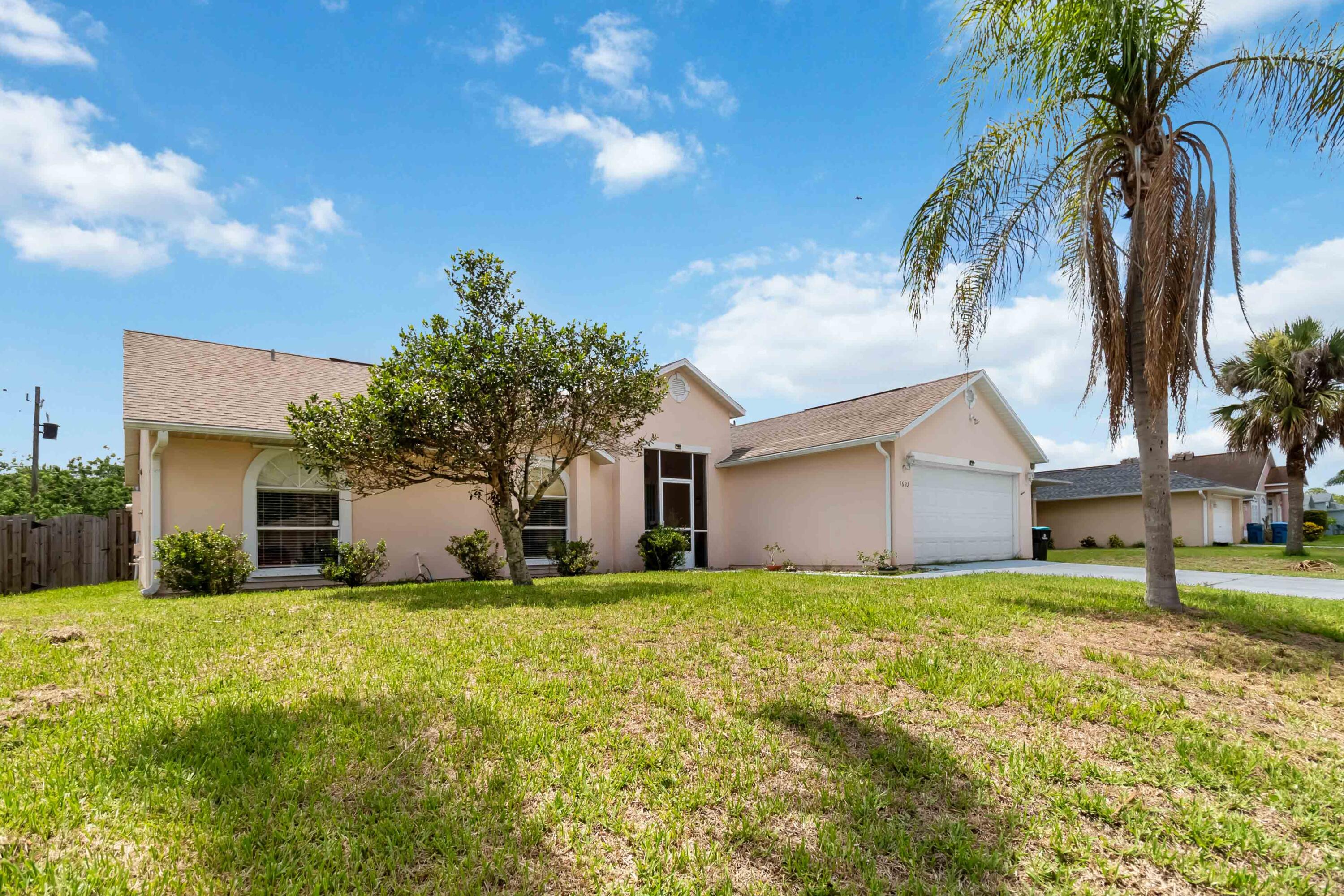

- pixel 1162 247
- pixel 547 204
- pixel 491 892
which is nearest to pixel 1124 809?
pixel 491 892

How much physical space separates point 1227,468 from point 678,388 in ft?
125

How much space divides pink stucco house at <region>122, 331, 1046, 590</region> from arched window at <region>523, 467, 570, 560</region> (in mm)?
42

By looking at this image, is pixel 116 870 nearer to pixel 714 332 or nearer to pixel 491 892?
pixel 491 892

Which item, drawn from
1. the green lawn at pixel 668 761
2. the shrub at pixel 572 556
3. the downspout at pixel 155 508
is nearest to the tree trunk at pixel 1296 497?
the green lawn at pixel 668 761

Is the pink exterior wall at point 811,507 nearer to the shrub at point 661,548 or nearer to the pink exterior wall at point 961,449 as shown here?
the pink exterior wall at point 961,449

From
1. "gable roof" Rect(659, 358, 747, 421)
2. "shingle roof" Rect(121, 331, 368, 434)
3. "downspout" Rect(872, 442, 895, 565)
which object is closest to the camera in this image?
"shingle roof" Rect(121, 331, 368, 434)

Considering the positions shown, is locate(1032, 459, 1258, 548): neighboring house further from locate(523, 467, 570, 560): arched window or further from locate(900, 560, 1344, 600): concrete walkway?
locate(523, 467, 570, 560): arched window

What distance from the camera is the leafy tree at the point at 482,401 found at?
32.3 ft

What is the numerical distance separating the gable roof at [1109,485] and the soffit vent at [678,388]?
15.9 metres

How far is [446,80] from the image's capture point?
1022 centimetres

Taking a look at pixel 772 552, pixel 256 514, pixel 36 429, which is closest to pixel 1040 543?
pixel 772 552

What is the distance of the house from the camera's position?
88.1 ft

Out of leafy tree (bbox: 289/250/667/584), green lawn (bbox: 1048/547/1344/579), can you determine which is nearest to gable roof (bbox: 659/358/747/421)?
leafy tree (bbox: 289/250/667/584)

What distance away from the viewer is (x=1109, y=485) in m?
28.2
